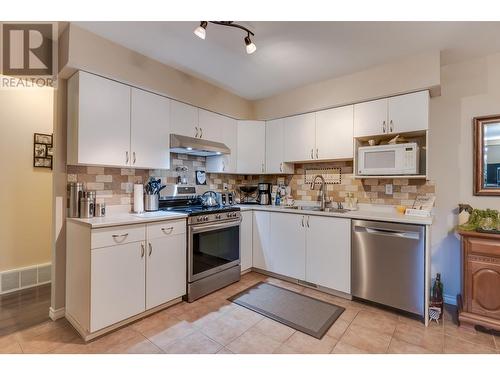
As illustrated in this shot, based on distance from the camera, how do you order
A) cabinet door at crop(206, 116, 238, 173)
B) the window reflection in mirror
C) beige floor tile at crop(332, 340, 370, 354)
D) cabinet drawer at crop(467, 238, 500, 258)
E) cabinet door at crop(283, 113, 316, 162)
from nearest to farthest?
beige floor tile at crop(332, 340, 370, 354) < cabinet drawer at crop(467, 238, 500, 258) < the window reflection in mirror < cabinet door at crop(283, 113, 316, 162) < cabinet door at crop(206, 116, 238, 173)

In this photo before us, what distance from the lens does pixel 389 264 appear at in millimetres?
2266

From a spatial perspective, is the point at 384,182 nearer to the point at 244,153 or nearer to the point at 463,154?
the point at 463,154

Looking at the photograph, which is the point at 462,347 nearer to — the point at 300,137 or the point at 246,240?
the point at 246,240

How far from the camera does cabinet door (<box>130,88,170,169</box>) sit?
2.39 m

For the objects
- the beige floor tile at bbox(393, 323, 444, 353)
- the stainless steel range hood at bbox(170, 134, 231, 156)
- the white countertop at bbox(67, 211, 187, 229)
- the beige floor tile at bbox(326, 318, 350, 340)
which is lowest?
the beige floor tile at bbox(393, 323, 444, 353)

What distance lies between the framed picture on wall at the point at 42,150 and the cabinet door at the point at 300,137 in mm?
3011

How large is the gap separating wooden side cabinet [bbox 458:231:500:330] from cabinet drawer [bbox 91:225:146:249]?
2764 mm

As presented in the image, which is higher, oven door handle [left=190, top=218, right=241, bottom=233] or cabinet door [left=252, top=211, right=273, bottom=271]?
oven door handle [left=190, top=218, right=241, bottom=233]

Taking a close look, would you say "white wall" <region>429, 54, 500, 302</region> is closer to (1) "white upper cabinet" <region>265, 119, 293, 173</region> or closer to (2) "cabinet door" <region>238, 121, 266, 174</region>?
(1) "white upper cabinet" <region>265, 119, 293, 173</region>

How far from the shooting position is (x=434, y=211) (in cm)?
262

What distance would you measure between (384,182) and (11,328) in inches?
152

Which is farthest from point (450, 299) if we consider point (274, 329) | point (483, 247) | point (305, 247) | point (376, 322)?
point (274, 329)

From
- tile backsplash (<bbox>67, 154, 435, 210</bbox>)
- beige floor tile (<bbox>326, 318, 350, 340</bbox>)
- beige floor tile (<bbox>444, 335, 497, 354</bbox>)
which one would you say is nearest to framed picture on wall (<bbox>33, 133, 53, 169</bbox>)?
tile backsplash (<bbox>67, 154, 435, 210</bbox>)
